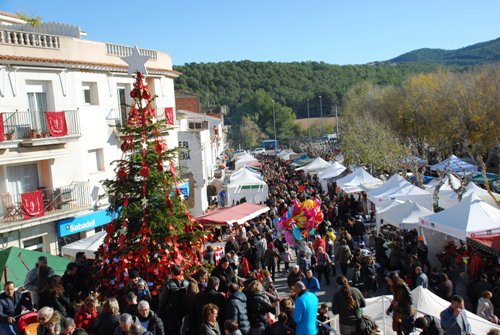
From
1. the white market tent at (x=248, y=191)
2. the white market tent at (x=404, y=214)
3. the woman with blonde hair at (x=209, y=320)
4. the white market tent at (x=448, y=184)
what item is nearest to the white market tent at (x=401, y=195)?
the white market tent at (x=448, y=184)

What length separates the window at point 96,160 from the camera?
20.1 meters

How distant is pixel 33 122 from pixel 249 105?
324 ft

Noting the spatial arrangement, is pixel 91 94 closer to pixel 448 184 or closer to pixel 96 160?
pixel 96 160

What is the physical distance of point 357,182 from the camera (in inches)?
977

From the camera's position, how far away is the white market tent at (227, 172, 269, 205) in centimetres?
2705

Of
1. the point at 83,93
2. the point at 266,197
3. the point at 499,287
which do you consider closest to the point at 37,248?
the point at 83,93

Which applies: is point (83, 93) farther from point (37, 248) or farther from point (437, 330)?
point (437, 330)

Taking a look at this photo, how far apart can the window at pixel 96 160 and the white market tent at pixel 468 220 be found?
12493 mm

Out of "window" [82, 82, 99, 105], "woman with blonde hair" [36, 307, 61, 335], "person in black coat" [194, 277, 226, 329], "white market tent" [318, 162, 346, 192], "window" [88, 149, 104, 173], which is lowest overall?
"white market tent" [318, 162, 346, 192]

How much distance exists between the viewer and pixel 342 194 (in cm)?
2658

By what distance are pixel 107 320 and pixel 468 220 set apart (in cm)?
966

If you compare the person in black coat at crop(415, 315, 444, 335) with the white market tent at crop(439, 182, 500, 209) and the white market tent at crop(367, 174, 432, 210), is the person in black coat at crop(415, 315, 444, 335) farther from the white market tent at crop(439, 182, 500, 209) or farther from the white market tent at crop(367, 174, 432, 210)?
the white market tent at crop(439, 182, 500, 209)

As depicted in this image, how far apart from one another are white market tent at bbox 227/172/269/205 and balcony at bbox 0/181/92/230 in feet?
30.6

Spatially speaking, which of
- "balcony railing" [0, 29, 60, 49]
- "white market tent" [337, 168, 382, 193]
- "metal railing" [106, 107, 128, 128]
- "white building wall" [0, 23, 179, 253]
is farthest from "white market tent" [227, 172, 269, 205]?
"balcony railing" [0, 29, 60, 49]
